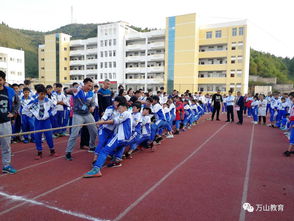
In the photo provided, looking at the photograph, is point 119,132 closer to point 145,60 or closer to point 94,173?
point 94,173

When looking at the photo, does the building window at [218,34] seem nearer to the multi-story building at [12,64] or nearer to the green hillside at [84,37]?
the green hillside at [84,37]

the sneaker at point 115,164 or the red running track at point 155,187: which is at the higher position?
the sneaker at point 115,164

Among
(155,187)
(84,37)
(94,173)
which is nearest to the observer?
(155,187)

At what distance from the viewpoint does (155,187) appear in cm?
402

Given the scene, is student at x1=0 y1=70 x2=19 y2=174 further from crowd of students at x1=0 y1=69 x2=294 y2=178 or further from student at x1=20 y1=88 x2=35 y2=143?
student at x1=20 y1=88 x2=35 y2=143

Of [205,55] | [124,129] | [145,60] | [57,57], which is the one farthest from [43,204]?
[57,57]

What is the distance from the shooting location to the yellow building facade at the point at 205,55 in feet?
125

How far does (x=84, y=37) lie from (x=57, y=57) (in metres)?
32.3

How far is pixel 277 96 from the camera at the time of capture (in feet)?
41.8

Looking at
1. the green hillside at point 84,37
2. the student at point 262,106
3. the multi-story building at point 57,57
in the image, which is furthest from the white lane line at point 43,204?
the green hillside at point 84,37

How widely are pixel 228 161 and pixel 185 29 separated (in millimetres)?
39610

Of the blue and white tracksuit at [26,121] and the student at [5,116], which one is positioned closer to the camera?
the student at [5,116]

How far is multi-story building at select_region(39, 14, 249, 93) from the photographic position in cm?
3878

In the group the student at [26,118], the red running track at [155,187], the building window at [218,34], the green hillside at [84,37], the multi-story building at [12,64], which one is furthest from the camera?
the green hillside at [84,37]
